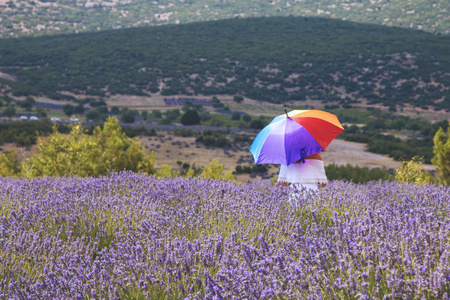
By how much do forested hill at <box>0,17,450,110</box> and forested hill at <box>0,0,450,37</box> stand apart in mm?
43629

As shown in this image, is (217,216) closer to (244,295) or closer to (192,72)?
(244,295)

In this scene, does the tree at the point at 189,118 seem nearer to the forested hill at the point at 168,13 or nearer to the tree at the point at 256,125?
the tree at the point at 256,125

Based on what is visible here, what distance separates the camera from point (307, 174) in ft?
16.4

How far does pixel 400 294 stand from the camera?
1.91 meters

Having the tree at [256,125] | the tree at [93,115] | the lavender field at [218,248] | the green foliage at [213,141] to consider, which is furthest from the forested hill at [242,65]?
the lavender field at [218,248]

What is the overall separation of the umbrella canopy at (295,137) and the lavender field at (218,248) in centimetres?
Answer: 47

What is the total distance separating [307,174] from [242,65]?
287 feet

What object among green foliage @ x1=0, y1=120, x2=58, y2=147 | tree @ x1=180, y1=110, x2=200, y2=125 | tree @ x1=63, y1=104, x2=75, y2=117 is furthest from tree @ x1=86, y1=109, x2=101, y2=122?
green foliage @ x1=0, y1=120, x2=58, y2=147

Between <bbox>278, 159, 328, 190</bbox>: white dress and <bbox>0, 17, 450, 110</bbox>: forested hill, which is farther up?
<bbox>278, 159, 328, 190</bbox>: white dress

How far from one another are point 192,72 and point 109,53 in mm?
23502

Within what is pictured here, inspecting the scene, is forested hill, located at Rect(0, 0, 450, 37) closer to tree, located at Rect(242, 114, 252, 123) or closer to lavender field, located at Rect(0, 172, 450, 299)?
tree, located at Rect(242, 114, 252, 123)

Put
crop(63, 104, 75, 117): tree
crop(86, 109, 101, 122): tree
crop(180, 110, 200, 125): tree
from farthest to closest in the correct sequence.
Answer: crop(63, 104, 75, 117): tree < crop(86, 109, 101, 122): tree < crop(180, 110, 200, 125): tree

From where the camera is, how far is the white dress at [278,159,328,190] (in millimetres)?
4938

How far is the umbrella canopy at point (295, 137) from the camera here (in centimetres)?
485
